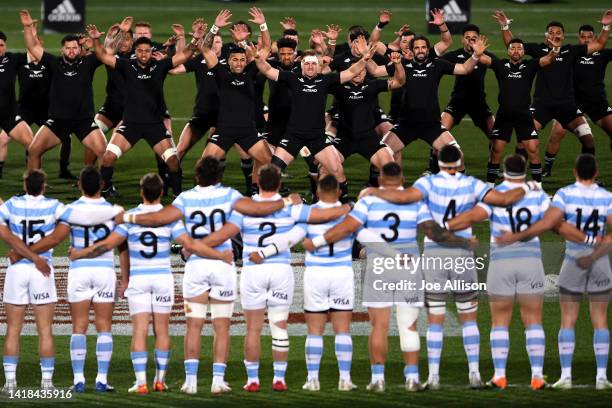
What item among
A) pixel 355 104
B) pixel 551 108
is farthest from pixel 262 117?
pixel 551 108

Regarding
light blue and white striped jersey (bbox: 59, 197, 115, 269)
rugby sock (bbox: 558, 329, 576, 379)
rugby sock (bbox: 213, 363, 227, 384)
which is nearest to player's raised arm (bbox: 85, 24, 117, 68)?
light blue and white striped jersey (bbox: 59, 197, 115, 269)

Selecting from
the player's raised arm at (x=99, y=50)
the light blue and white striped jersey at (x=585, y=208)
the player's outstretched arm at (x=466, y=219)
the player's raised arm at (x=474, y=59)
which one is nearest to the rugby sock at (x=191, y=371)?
the player's outstretched arm at (x=466, y=219)

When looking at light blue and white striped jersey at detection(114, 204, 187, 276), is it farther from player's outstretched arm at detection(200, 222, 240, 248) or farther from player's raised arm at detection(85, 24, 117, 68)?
player's raised arm at detection(85, 24, 117, 68)

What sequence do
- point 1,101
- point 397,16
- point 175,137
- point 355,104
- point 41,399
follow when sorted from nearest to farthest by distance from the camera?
point 41,399
point 355,104
point 1,101
point 175,137
point 397,16

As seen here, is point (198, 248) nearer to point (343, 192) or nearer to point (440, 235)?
point (440, 235)

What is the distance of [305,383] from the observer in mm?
13430

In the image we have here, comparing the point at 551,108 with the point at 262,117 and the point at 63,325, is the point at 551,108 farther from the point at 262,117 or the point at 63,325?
the point at 63,325

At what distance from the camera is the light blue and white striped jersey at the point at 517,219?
523 inches

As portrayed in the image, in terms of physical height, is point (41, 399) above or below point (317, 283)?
below

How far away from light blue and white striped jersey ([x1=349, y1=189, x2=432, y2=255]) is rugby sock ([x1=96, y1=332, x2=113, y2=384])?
2.40m

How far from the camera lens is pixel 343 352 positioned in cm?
1307

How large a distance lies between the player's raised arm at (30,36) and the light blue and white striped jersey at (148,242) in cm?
682

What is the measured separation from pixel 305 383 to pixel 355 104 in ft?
23.3

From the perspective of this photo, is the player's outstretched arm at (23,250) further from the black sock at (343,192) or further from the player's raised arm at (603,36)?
the player's raised arm at (603,36)
